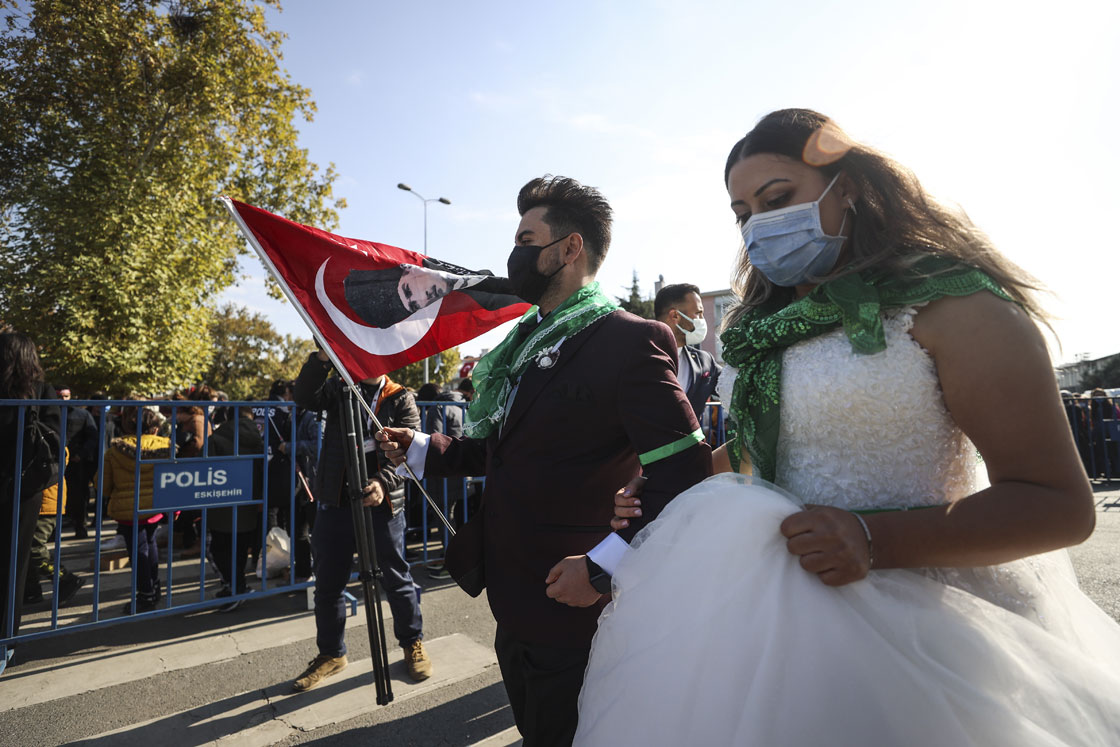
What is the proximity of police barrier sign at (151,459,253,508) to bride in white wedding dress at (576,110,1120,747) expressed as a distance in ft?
14.0

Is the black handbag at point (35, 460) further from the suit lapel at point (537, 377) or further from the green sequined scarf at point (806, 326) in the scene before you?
the green sequined scarf at point (806, 326)

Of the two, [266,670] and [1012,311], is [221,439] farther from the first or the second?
[1012,311]

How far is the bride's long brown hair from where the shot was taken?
3.91ft

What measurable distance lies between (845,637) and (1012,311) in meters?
0.63

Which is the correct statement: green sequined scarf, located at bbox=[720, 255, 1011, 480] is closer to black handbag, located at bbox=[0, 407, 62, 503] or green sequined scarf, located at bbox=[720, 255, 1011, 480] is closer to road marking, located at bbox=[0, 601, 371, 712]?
road marking, located at bbox=[0, 601, 371, 712]

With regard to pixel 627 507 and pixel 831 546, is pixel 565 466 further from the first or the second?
pixel 831 546

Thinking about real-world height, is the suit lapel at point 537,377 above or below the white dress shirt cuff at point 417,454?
above

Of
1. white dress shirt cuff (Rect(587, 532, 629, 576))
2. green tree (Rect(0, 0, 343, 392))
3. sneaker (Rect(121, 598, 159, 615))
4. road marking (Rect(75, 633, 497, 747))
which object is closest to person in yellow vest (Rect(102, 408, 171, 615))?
sneaker (Rect(121, 598, 159, 615))

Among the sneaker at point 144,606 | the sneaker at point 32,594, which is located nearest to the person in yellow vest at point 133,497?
the sneaker at point 144,606

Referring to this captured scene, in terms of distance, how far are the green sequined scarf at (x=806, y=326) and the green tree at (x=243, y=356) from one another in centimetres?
3620

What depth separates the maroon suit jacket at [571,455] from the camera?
1.81 m

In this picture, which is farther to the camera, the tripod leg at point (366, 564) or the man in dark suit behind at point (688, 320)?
the man in dark suit behind at point (688, 320)

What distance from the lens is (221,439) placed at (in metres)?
5.08

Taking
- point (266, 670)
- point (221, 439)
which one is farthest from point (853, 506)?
point (221, 439)
